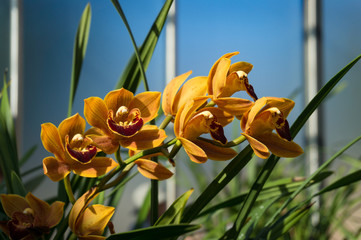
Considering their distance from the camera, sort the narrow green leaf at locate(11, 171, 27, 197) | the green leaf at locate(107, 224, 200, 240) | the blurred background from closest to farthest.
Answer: the green leaf at locate(107, 224, 200, 240) → the narrow green leaf at locate(11, 171, 27, 197) → the blurred background

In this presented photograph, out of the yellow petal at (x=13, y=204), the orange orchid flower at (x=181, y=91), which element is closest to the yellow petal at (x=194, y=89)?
the orange orchid flower at (x=181, y=91)

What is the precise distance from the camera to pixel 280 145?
0.68ft

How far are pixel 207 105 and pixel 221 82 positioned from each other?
0.05ft

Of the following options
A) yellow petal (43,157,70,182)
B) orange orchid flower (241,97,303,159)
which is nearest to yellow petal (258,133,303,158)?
orange orchid flower (241,97,303,159)

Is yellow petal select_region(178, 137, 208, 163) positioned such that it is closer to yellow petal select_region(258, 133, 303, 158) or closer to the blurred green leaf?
yellow petal select_region(258, 133, 303, 158)

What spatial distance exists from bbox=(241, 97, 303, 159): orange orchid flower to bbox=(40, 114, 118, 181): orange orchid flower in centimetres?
7

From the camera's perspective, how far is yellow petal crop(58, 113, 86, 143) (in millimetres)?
202

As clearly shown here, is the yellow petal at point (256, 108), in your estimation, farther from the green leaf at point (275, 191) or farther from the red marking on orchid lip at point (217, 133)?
the green leaf at point (275, 191)

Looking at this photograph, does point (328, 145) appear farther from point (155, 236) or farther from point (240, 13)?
point (155, 236)

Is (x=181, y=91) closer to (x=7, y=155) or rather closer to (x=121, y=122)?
(x=121, y=122)

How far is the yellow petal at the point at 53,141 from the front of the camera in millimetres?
194

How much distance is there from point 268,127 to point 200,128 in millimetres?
34

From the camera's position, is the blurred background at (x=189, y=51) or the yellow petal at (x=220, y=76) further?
the blurred background at (x=189, y=51)

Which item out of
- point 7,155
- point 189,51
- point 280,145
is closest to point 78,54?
point 7,155
